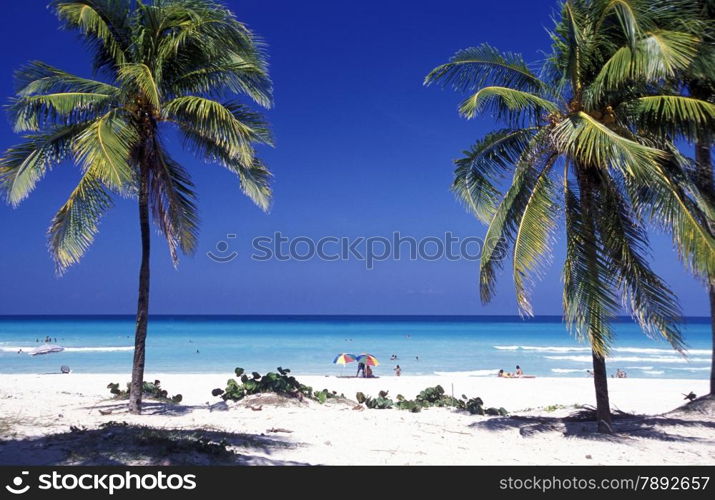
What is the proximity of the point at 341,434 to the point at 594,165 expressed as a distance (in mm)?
5859

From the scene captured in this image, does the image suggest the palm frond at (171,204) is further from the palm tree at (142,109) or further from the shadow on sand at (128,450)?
the shadow on sand at (128,450)

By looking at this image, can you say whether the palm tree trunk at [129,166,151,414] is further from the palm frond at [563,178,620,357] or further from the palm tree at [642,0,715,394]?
the palm tree at [642,0,715,394]

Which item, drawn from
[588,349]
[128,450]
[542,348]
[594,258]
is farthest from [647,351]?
[128,450]

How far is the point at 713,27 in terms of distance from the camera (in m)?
8.38

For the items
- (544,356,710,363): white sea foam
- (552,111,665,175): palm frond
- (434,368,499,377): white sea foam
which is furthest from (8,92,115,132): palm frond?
(544,356,710,363): white sea foam

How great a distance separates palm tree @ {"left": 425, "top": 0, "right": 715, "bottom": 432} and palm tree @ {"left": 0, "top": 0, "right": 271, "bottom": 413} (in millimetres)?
3681

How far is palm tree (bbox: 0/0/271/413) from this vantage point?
28.3 feet

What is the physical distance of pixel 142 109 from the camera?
920cm

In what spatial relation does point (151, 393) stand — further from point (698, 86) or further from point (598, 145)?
point (698, 86)

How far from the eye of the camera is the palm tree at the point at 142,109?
8.63m

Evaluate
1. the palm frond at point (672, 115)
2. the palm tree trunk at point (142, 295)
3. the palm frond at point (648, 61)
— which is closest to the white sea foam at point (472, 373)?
the palm tree trunk at point (142, 295)

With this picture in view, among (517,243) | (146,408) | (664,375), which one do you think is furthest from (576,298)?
(664,375)
